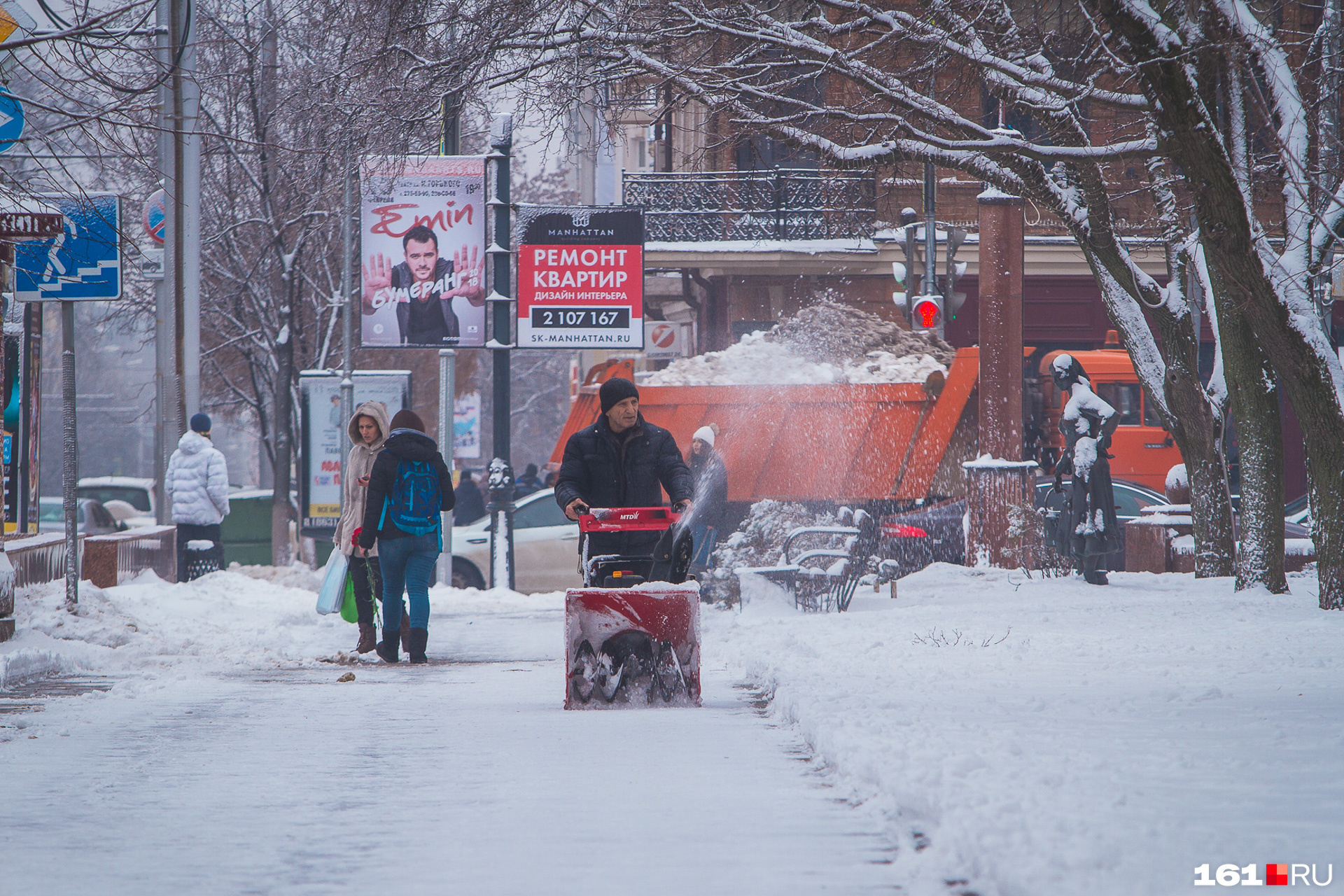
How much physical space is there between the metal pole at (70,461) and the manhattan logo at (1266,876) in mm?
8865

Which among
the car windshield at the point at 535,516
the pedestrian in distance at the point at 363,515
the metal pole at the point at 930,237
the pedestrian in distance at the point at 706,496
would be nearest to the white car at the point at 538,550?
the car windshield at the point at 535,516

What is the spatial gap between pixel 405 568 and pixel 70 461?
3118 mm

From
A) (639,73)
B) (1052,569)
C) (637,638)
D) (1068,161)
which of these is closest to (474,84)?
(639,73)

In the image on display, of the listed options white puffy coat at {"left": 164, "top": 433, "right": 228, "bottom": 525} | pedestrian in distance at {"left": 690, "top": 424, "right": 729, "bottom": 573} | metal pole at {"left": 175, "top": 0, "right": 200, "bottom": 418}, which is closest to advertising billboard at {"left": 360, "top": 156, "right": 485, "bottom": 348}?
metal pole at {"left": 175, "top": 0, "right": 200, "bottom": 418}

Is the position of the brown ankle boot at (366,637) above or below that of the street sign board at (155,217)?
below

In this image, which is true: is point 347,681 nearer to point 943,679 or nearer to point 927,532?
point 943,679

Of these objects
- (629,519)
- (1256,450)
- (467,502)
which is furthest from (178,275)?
(1256,450)

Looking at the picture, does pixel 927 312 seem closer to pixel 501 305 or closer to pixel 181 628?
pixel 501 305

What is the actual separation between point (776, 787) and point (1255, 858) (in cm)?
174

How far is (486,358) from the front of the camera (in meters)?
46.8

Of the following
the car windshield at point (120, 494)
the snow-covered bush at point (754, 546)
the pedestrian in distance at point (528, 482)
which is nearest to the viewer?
the snow-covered bush at point (754, 546)

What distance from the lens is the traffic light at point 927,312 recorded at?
19844 millimetres

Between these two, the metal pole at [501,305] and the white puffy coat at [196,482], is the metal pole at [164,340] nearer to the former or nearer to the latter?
the white puffy coat at [196,482]

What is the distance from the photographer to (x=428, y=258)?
16.0 metres
